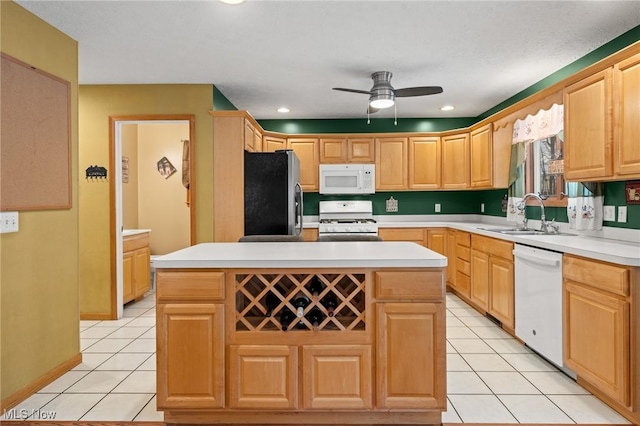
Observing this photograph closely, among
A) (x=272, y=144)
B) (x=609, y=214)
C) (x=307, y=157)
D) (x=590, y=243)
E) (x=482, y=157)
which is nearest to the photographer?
(x=590, y=243)

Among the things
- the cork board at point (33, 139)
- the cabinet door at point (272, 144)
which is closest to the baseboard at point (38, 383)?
the cork board at point (33, 139)

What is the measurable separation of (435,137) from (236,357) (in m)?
4.43

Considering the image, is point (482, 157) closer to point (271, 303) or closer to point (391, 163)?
point (391, 163)

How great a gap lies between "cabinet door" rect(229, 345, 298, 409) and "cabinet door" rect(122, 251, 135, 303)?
2.79 meters

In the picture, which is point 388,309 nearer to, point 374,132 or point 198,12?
point 198,12

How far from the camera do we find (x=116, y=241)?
3.91 meters

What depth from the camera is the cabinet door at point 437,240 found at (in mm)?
5055

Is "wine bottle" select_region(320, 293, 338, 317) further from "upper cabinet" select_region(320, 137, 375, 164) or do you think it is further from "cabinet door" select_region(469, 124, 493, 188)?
"upper cabinet" select_region(320, 137, 375, 164)

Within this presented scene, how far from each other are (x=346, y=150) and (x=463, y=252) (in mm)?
2117

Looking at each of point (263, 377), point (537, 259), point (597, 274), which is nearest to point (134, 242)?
point (263, 377)

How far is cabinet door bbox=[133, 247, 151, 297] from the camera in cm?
448

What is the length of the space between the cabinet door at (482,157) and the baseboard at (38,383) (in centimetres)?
442

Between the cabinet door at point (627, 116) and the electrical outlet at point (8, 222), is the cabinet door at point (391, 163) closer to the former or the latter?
the cabinet door at point (627, 116)
